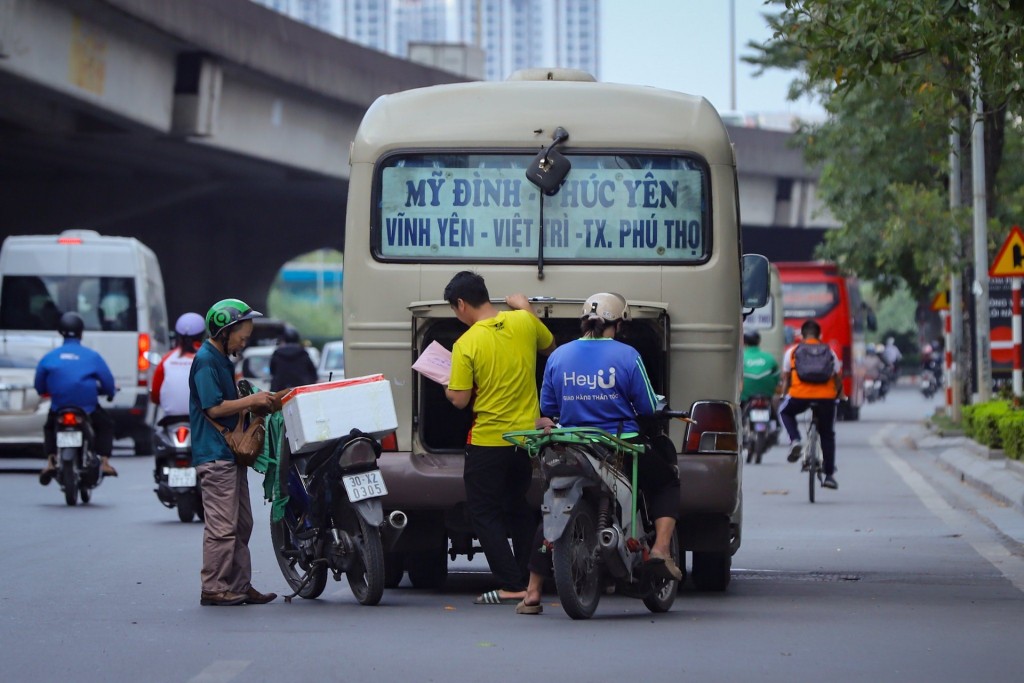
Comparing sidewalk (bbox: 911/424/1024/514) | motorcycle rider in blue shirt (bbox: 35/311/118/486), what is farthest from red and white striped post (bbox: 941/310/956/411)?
motorcycle rider in blue shirt (bbox: 35/311/118/486)

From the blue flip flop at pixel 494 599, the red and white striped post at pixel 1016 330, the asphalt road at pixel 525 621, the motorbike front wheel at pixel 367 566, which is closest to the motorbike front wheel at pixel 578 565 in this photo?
the asphalt road at pixel 525 621

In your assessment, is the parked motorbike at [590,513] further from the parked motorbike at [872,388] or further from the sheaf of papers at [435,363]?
the parked motorbike at [872,388]

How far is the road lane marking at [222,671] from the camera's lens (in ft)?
24.6

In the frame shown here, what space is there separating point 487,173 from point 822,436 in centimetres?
887

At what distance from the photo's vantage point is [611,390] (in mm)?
9477

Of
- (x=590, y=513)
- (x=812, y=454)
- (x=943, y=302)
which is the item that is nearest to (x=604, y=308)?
(x=590, y=513)

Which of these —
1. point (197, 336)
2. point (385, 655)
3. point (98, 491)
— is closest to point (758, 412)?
point (98, 491)

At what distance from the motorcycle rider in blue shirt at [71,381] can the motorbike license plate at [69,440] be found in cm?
14

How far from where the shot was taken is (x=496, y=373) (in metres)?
9.80

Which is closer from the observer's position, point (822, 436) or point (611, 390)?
point (611, 390)

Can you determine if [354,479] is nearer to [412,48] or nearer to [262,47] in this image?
[262,47]

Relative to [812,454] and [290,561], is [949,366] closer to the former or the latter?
[812,454]

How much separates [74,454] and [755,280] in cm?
839

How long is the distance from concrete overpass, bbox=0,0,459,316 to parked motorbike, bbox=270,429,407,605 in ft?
47.6
